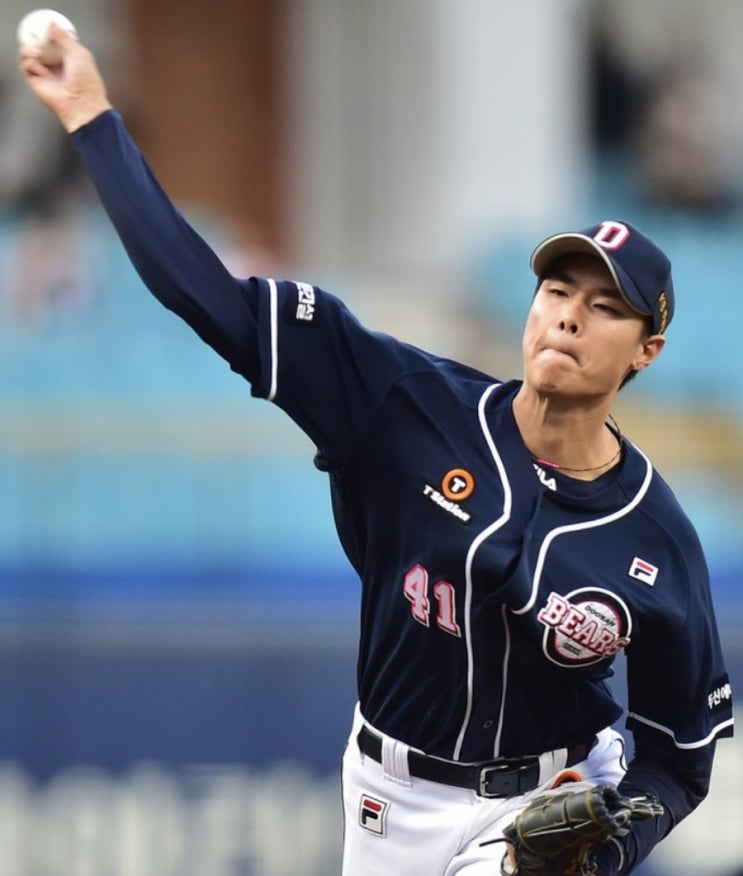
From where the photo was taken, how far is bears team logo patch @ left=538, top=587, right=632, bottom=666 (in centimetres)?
355

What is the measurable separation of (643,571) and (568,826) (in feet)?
1.77

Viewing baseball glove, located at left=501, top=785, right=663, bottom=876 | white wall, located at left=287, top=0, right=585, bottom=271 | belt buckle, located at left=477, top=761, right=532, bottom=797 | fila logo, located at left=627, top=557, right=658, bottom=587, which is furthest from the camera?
white wall, located at left=287, top=0, right=585, bottom=271

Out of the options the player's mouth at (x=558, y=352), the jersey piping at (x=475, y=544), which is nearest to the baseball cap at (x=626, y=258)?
the player's mouth at (x=558, y=352)

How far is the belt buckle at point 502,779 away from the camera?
3.76 metres

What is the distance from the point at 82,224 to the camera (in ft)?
30.8

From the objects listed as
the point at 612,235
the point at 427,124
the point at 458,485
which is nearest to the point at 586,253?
the point at 612,235

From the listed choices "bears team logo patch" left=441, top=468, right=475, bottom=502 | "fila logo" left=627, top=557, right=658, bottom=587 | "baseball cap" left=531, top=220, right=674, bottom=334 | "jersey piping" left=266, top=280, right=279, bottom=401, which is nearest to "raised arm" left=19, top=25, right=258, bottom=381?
"jersey piping" left=266, top=280, right=279, bottom=401

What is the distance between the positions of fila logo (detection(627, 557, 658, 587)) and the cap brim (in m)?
0.50

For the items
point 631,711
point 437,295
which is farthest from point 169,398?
point 631,711

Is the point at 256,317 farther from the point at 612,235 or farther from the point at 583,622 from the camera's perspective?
the point at 583,622

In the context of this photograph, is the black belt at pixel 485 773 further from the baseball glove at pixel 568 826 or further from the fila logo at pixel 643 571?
the fila logo at pixel 643 571

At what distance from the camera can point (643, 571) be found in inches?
142

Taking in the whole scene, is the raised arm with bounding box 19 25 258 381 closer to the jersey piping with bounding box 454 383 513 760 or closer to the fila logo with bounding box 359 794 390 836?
the jersey piping with bounding box 454 383 513 760

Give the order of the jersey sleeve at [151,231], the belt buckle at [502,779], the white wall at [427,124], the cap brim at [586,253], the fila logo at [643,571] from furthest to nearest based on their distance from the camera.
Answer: the white wall at [427,124]
the belt buckle at [502,779]
the fila logo at [643,571]
the cap brim at [586,253]
the jersey sleeve at [151,231]
